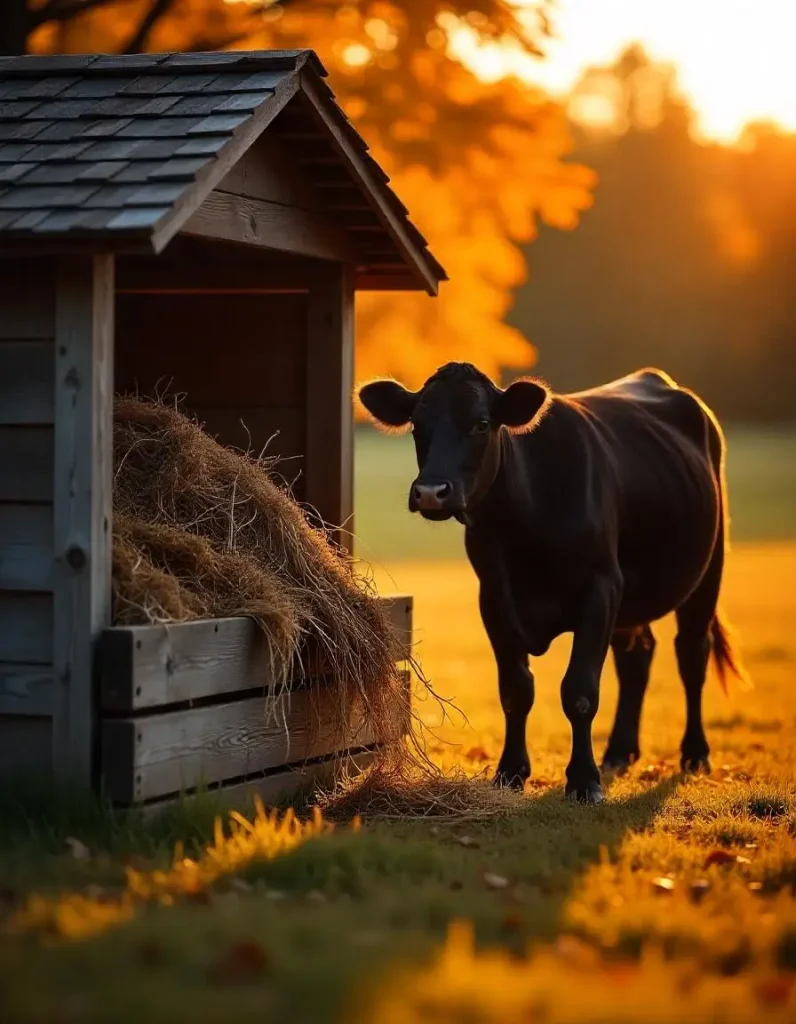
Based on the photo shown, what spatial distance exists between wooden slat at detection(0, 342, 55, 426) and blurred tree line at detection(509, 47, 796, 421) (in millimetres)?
63327

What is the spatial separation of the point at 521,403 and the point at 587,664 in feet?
4.35

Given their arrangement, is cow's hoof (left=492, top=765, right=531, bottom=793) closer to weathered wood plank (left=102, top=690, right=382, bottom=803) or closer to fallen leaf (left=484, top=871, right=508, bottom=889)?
weathered wood plank (left=102, top=690, right=382, bottom=803)

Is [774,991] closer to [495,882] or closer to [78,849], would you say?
[495,882]

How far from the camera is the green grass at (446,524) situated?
3588 centimetres

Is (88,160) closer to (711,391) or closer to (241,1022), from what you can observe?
(241,1022)

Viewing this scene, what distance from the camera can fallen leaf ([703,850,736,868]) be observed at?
20.0 ft

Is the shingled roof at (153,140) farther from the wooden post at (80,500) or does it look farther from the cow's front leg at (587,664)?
the cow's front leg at (587,664)

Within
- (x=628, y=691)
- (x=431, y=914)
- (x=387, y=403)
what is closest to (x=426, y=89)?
(x=628, y=691)

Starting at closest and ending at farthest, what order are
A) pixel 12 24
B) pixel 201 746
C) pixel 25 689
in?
pixel 25 689, pixel 201 746, pixel 12 24

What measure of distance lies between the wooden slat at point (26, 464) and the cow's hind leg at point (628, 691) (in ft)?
14.6

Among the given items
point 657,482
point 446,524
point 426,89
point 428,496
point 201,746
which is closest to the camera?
point 201,746

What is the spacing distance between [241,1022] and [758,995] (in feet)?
4.54

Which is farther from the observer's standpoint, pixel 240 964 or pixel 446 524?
pixel 446 524

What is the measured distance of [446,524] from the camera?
45.8 meters
